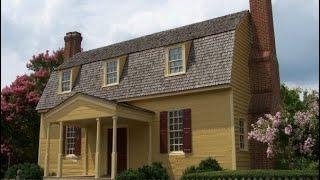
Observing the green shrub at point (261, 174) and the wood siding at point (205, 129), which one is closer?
the green shrub at point (261, 174)

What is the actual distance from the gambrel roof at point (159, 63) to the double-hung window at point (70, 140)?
199cm

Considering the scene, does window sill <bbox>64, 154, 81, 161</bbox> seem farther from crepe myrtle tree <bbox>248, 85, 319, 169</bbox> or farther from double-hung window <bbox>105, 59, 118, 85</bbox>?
crepe myrtle tree <bbox>248, 85, 319, 169</bbox>

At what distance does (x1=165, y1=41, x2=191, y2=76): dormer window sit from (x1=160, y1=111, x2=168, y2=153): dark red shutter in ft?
6.49

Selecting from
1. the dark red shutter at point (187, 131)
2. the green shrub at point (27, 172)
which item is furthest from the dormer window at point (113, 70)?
the green shrub at point (27, 172)

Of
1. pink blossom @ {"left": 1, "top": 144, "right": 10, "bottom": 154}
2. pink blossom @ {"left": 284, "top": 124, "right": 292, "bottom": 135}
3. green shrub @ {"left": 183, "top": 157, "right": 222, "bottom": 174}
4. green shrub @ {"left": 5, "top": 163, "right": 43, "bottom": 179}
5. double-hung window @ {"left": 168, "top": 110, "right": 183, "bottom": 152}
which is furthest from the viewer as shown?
pink blossom @ {"left": 1, "top": 144, "right": 10, "bottom": 154}

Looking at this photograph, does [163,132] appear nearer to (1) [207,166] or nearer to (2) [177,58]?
(1) [207,166]

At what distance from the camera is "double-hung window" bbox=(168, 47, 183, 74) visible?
65.5 ft

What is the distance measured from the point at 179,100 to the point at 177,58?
6.81ft

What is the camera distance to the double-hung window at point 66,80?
24.4 m

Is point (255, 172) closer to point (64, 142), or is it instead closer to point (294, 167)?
point (294, 167)

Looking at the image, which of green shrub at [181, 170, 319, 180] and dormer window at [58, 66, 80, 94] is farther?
dormer window at [58, 66, 80, 94]

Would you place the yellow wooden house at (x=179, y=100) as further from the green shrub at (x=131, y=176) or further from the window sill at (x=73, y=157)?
the green shrub at (x=131, y=176)

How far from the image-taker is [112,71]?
2239 centimetres

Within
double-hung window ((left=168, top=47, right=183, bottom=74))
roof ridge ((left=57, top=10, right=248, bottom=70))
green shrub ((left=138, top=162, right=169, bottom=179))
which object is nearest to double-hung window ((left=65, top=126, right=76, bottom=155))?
roof ridge ((left=57, top=10, right=248, bottom=70))
